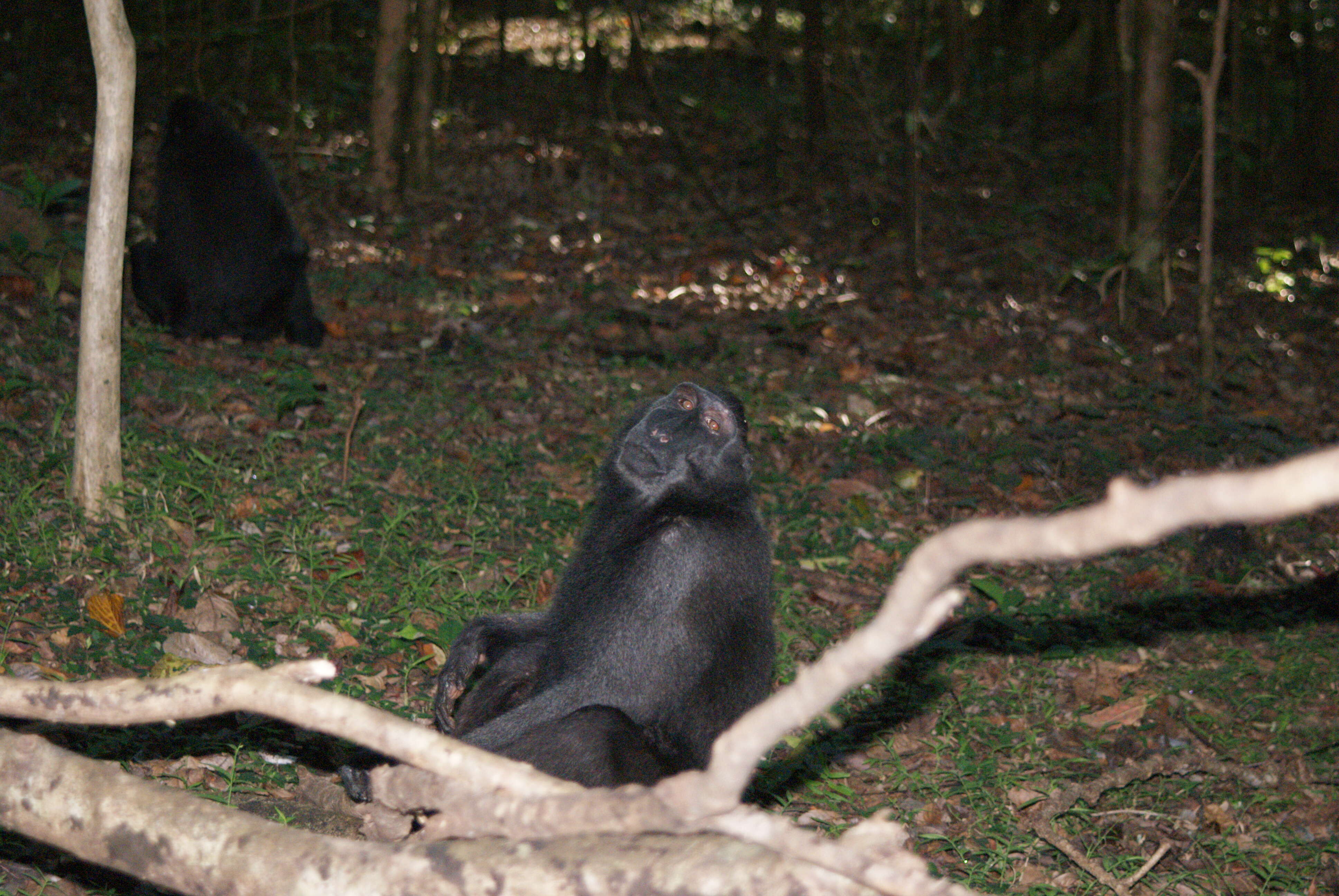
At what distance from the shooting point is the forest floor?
4031mm

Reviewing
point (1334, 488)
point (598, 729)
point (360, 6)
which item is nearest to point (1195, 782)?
point (598, 729)

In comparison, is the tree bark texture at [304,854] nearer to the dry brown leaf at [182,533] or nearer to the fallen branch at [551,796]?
the fallen branch at [551,796]

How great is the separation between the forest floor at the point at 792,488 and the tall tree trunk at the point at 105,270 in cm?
23

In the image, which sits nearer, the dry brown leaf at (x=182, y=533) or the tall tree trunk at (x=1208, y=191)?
the dry brown leaf at (x=182, y=533)

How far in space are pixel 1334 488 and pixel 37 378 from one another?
19.4 ft

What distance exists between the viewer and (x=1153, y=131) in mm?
8945

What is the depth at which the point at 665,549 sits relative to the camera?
3.40 meters

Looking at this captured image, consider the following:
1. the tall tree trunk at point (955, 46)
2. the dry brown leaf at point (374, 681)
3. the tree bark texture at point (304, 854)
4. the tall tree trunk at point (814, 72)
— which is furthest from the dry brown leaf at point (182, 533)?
the tall tree trunk at point (955, 46)

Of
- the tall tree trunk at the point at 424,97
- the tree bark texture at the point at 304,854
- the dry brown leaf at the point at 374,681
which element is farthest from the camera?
the tall tree trunk at the point at 424,97

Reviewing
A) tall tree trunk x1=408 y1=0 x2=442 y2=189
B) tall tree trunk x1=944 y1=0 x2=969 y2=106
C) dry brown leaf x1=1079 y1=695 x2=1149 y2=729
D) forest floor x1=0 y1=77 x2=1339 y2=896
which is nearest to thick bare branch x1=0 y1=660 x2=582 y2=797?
forest floor x1=0 y1=77 x2=1339 y2=896

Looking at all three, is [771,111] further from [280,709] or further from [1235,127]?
[280,709]

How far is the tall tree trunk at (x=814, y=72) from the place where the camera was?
10570mm

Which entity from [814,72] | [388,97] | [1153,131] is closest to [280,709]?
[388,97]

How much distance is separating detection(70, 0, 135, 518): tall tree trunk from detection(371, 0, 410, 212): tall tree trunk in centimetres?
523
